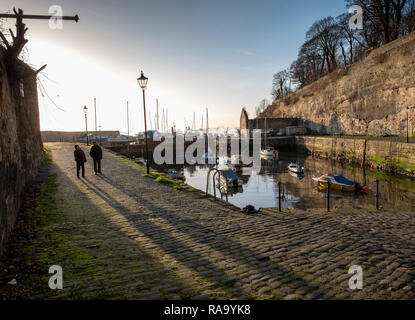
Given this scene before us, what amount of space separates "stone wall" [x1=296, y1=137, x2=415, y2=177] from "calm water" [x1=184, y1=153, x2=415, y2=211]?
5.04 feet

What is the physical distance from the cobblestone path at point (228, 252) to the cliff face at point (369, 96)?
3284cm

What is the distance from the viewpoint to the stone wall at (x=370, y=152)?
81.9 ft

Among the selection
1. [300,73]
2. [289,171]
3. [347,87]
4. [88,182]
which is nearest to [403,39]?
[347,87]

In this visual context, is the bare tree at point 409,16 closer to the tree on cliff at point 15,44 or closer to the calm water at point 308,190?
the calm water at point 308,190

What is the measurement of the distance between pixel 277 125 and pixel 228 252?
61.0m

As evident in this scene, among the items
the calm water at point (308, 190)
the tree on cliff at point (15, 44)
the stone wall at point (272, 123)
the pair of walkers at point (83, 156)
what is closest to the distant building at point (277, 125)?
the stone wall at point (272, 123)

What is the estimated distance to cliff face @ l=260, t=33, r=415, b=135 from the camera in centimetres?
3369

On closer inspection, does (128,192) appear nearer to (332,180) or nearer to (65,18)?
(65,18)

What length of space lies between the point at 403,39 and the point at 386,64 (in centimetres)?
345

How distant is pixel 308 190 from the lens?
2280cm

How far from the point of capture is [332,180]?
21.8 metres

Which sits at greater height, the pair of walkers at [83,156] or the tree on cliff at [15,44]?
the tree on cliff at [15,44]

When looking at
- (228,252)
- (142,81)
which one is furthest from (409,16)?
(228,252)

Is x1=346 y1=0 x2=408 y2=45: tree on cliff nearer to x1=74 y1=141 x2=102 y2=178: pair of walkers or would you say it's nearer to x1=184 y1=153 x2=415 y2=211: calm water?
x1=184 y1=153 x2=415 y2=211: calm water
